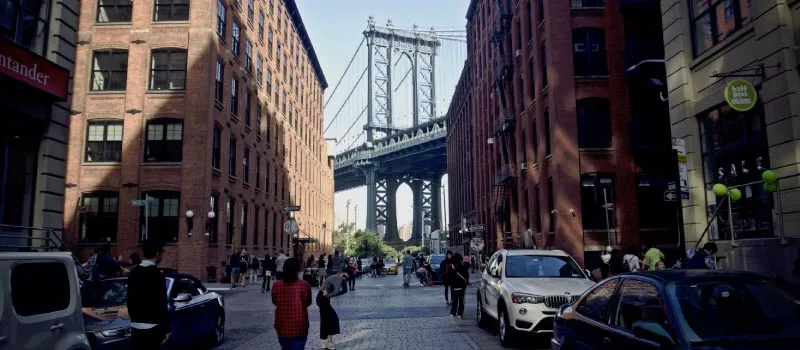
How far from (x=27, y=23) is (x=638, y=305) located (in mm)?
14452

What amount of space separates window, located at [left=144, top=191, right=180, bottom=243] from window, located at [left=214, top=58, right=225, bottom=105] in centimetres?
531

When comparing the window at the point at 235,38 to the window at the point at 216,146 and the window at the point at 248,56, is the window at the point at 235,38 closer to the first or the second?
the window at the point at 248,56

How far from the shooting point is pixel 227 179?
99.9 feet

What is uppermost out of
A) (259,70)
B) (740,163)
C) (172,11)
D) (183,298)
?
(259,70)

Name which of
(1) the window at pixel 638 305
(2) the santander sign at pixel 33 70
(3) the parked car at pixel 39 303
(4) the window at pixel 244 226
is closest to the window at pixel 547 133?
(4) the window at pixel 244 226

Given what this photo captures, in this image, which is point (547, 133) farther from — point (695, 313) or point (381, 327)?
point (695, 313)

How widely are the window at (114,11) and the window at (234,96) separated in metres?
6.03

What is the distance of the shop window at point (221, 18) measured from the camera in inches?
1165

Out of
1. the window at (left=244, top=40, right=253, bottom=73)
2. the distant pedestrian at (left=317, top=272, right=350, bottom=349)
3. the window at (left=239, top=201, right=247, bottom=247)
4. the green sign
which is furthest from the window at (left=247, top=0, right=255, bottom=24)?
the green sign

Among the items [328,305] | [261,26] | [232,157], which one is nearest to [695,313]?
[328,305]

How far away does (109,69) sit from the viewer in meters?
27.9

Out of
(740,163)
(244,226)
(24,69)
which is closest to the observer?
(24,69)

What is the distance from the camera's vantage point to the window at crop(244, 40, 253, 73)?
34812mm

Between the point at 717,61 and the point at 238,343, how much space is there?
1266 cm
